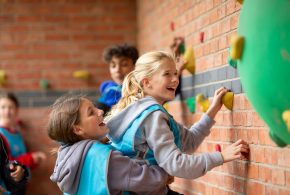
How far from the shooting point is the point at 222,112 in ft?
9.48

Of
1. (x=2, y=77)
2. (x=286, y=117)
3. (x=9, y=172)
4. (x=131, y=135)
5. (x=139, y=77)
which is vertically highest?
(x=2, y=77)

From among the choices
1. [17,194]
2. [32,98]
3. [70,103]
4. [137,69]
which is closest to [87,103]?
[70,103]

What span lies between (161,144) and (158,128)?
0.26 feet

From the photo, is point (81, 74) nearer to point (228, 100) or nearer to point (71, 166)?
point (228, 100)

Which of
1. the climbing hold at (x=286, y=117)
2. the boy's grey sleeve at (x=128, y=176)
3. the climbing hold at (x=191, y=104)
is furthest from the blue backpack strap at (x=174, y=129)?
the climbing hold at (x=286, y=117)

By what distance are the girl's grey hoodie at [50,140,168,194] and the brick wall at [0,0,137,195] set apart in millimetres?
2679

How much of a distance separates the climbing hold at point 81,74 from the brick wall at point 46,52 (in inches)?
1.6

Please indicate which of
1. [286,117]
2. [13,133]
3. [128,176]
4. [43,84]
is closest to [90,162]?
[128,176]

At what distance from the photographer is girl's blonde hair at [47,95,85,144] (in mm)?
2537

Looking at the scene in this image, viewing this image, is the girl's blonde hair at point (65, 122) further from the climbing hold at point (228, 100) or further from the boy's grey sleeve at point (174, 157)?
the climbing hold at point (228, 100)

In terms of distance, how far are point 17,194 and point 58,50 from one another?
4.57 ft

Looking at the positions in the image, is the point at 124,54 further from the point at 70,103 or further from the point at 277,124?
the point at 277,124

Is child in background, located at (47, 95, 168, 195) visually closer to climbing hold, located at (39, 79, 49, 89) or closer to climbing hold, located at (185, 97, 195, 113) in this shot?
climbing hold, located at (185, 97, 195, 113)

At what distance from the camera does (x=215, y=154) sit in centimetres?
237
